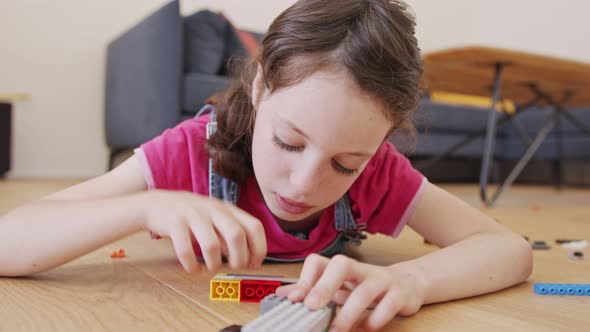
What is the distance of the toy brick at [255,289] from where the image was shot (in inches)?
24.2

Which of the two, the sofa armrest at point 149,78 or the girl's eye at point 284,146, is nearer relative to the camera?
the girl's eye at point 284,146

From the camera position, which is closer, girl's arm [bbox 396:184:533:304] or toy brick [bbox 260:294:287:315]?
toy brick [bbox 260:294:287:315]

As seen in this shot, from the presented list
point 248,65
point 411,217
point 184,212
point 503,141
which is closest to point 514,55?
point 411,217

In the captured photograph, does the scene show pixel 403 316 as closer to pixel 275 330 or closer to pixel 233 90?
pixel 275 330

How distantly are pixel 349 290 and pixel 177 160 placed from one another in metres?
0.35

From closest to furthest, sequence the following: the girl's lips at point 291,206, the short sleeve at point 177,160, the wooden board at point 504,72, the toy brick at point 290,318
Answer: the toy brick at point 290,318 → the girl's lips at point 291,206 → the short sleeve at point 177,160 → the wooden board at point 504,72

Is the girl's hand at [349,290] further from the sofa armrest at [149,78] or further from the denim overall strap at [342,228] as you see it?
the sofa armrest at [149,78]

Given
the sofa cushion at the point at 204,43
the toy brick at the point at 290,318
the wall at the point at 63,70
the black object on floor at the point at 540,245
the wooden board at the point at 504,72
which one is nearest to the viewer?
the toy brick at the point at 290,318

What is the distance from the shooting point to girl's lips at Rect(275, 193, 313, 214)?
0.65m

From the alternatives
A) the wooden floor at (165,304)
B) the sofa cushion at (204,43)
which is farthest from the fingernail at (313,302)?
the sofa cushion at (204,43)

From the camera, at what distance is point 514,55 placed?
180 cm

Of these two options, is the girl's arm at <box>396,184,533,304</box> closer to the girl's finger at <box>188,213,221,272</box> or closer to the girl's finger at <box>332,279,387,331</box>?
the girl's finger at <box>332,279,387,331</box>

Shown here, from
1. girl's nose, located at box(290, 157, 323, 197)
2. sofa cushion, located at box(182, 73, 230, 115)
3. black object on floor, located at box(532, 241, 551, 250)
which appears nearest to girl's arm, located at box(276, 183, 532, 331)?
girl's nose, located at box(290, 157, 323, 197)

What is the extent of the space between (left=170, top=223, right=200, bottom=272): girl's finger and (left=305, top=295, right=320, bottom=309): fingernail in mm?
119
